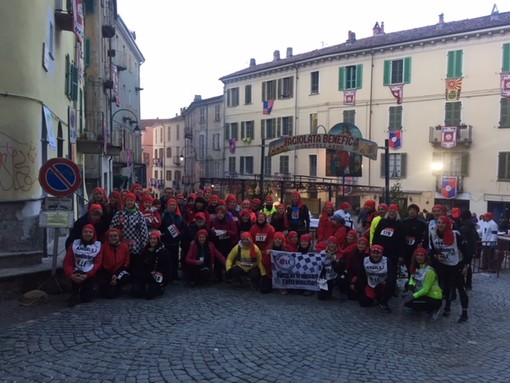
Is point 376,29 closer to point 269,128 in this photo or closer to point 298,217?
point 269,128

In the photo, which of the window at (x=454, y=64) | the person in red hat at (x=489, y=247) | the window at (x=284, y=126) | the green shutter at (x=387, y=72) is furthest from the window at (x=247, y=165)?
the person in red hat at (x=489, y=247)

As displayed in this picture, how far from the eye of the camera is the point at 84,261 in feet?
27.0

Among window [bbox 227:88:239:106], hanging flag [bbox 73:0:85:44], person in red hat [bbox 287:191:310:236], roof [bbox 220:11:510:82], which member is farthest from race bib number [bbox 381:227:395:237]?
window [bbox 227:88:239:106]

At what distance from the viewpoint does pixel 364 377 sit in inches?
213

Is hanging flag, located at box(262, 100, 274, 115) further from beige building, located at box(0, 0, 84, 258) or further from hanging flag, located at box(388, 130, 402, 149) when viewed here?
beige building, located at box(0, 0, 84, 258)

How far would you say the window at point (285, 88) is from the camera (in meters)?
41.9

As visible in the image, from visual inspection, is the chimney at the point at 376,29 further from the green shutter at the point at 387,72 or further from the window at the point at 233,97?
the window at the point at 233,97

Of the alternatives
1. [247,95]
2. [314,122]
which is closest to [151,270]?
[314,122]

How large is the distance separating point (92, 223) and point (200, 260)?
2140 mm

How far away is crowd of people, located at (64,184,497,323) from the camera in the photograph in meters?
8.04

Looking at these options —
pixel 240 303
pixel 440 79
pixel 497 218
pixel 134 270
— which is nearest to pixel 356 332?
pixel 240 303

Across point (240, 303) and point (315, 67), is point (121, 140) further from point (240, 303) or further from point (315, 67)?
point (240, 303)

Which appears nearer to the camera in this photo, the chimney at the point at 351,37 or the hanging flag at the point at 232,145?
the chimney at the point at 351,37

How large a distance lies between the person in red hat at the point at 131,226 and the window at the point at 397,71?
29.3 metres
